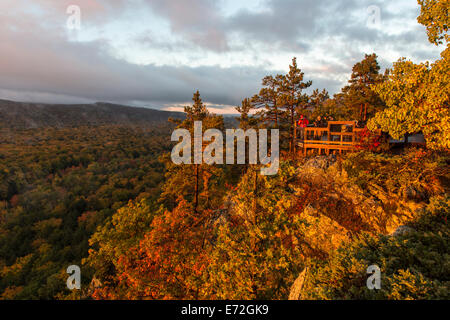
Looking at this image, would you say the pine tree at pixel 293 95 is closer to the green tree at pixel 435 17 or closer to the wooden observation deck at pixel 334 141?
the wooden observation deck at pixel 334 141

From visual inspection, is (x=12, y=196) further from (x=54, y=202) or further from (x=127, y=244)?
(x=127, y=244)

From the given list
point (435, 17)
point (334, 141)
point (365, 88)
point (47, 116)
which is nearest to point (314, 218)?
point (334, 141)

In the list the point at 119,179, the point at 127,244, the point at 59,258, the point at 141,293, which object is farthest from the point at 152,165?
the point at 141,293

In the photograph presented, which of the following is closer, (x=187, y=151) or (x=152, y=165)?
(x=187, y=151)

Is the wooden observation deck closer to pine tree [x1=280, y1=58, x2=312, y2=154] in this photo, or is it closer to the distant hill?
pine tree [x1=280, y1=58, x2=312, y2=154]

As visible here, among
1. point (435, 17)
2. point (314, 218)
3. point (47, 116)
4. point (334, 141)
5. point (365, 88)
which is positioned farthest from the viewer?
point (47, 116)

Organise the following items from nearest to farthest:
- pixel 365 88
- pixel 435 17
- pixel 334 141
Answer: pixel 435 17 → pixel 334 141 → pixel 365 88

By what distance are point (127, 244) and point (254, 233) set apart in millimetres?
16823

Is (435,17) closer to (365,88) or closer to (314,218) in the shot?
(314,218)

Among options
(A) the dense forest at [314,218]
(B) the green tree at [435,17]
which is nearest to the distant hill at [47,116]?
(A) the dense forest at [314,218]

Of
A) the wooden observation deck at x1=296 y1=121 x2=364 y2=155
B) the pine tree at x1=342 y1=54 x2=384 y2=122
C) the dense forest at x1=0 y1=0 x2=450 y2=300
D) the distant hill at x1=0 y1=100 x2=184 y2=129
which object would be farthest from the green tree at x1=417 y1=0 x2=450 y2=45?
the distant hill at x1=0 y1=100 x2=184 y2=129

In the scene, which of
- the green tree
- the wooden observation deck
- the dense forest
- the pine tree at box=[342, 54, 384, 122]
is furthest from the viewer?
the pine tree at box=[342, 54, 384, 122]

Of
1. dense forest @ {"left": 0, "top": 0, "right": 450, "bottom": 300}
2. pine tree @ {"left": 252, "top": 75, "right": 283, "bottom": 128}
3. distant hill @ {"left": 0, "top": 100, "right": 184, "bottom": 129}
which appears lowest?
dense forest @ {"left": 0, "top": 0, "right": 450, "bottom": 300}

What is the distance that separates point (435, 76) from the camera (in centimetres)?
738
